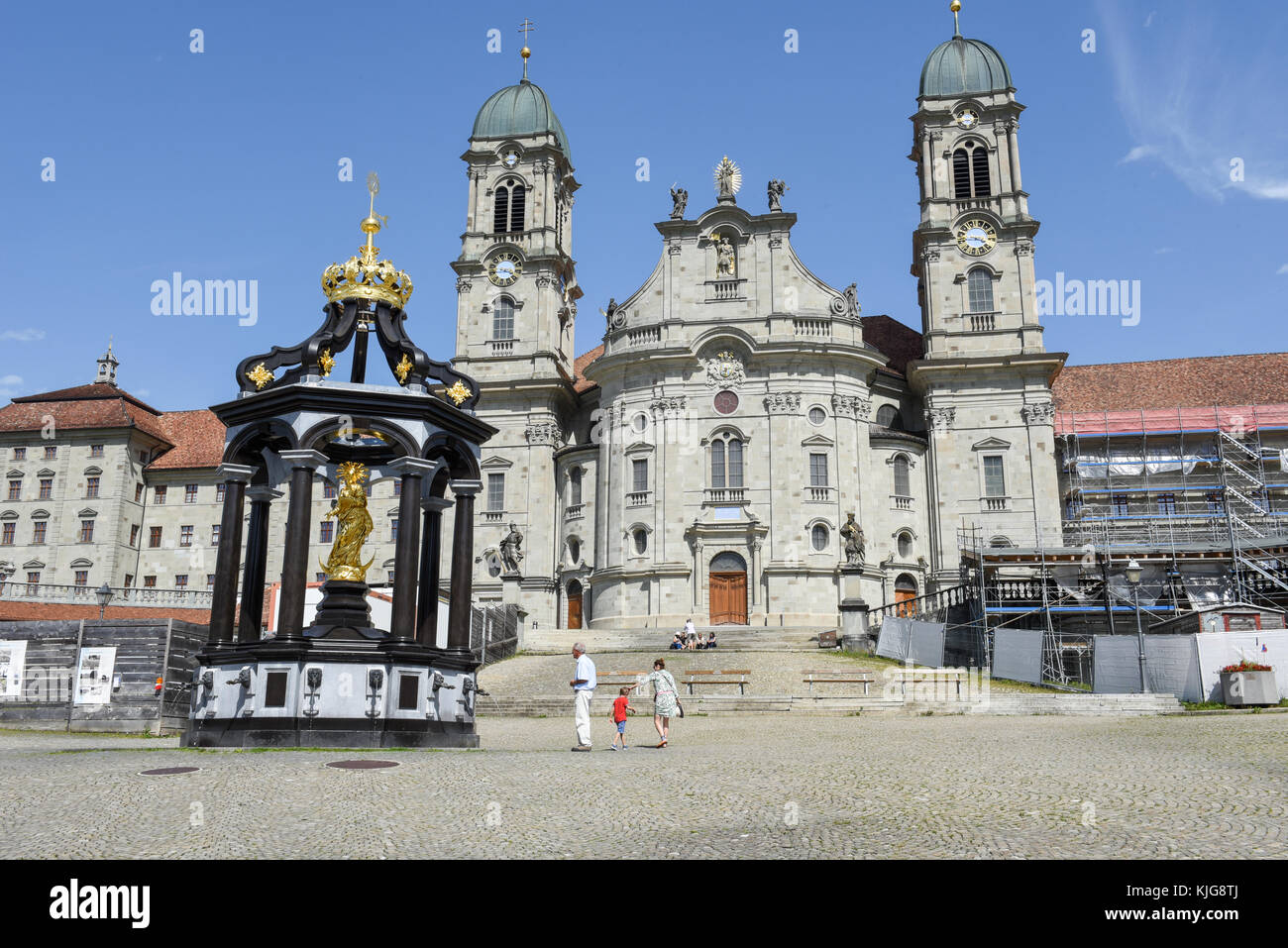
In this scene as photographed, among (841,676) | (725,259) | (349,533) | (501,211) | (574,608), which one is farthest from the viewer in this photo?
(501,211)

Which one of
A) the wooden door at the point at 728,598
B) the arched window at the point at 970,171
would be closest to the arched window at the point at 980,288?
the arched window at the point at 970,171

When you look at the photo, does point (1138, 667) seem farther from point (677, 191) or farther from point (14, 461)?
point (14, 461)

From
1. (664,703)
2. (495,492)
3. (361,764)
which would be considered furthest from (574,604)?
(361,764)

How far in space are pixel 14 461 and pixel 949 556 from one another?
53.0 m

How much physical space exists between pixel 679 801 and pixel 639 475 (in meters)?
40.1

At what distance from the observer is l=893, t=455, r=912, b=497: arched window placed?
5058cm

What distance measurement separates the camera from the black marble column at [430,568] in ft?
62.0

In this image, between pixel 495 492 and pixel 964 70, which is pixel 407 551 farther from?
pixel 964 70

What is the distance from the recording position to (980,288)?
5203 cm

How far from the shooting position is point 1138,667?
26.2 metres

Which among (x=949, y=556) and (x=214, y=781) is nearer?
(x=214, y=781)

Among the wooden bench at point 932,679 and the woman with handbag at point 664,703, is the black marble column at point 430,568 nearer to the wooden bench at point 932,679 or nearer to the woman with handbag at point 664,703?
the woman with handbag at point 664,703

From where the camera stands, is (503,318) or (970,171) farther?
(503,318)

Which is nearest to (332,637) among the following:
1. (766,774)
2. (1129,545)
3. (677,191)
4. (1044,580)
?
(766,774)
